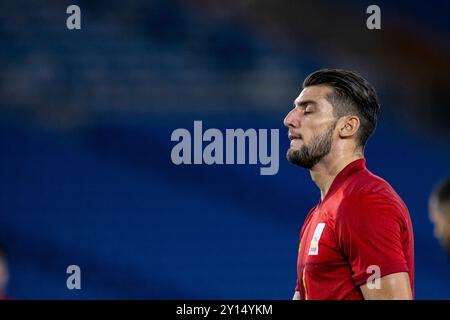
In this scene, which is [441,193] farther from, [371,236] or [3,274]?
[3,274]

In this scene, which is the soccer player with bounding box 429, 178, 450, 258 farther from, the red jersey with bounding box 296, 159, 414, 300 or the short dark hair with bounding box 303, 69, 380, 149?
the red jersey with bounding box 296, 159, 414, 300

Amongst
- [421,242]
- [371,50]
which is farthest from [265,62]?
[421,242]

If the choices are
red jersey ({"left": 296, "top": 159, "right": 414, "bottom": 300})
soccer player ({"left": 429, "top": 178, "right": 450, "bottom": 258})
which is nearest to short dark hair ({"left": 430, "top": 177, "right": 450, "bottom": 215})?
Answer: soccer player ({"left": 429, "top": 178, "right": 450, "bottom": 258})

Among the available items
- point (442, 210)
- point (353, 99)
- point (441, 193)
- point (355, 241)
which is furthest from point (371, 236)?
point (441, 193)

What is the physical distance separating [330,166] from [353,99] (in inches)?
→ 7.5

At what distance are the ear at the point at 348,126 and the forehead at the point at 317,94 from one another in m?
0.07

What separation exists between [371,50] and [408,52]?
0.55ft

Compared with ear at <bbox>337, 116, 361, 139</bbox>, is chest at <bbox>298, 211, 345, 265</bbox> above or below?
below

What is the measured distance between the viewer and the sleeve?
1.56 m

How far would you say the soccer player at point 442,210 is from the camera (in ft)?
8.31

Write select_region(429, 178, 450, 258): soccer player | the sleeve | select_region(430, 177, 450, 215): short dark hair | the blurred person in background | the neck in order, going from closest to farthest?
the sleeve < the neck < select_region(429, 178, 450, 258): soccer player < select_region(430, 177, 450, 215): short dark hair < the blurred person in background

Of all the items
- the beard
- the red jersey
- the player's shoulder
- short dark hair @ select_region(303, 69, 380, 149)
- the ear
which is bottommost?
the red jersey

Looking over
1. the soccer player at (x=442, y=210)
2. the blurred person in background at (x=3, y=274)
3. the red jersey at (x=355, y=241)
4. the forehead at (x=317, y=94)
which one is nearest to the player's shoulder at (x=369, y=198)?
the red jersey at (x=355, y=241)

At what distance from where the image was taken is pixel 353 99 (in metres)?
1.89
